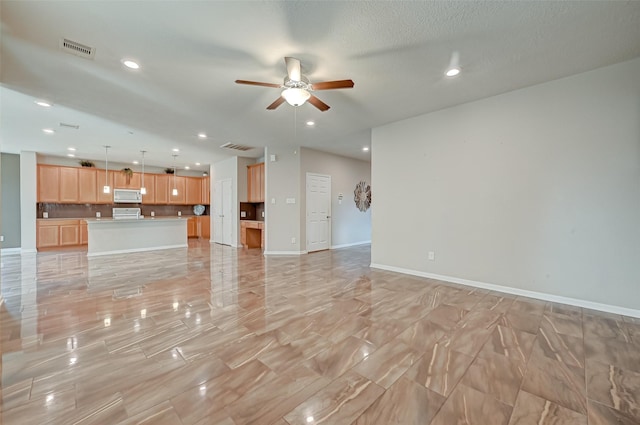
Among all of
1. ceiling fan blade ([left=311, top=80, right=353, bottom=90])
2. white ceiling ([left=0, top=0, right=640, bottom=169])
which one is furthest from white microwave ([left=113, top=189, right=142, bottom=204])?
ceiling fan blade ([left=311, top=80, right=353, bottom=90])

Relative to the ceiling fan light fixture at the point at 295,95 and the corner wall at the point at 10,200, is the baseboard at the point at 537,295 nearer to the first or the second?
the ceiling fan light fixture at the point at 295,95

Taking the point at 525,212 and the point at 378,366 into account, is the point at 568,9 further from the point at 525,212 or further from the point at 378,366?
the point at 378,366

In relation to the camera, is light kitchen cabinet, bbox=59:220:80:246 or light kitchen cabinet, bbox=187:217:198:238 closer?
light kitchen cabinet, bbox=59:220:80:246

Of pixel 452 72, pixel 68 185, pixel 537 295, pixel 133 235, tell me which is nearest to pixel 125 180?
pixel 68 185

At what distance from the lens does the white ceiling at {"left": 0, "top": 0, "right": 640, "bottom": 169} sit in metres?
2.05

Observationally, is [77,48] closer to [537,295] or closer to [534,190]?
[534,190]

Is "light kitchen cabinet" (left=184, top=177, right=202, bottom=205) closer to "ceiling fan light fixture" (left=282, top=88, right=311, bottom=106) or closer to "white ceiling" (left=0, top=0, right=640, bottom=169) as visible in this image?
"white ceiling" (left=0, top=0, right=640, bottom=169)

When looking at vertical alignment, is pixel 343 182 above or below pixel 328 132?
below

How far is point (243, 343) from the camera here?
215cm

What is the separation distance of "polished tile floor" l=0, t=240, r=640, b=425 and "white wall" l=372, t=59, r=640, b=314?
50 cm

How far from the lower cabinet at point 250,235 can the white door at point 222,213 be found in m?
0.48

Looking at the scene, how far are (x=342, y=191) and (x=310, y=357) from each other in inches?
231

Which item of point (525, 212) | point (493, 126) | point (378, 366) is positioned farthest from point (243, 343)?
point (493, 126)

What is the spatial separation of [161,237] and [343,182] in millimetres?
5564
